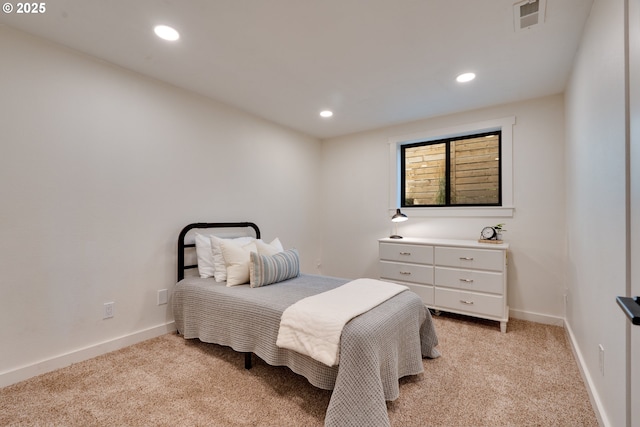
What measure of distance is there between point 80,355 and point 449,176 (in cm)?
417

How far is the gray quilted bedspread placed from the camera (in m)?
1.45

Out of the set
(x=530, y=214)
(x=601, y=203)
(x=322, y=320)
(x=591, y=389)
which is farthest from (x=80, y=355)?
(x=530, y=214)

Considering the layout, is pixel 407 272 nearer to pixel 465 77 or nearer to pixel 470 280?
pixel 470 280

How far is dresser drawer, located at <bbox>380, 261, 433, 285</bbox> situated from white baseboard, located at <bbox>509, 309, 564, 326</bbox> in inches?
38.8

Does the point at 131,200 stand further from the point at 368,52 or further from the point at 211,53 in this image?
the point at 368,52

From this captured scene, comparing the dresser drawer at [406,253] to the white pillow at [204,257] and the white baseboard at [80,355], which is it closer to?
the white pillow at [204,257]

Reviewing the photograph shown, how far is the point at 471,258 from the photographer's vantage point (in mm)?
2941

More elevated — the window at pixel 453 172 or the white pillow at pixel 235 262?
the window at pixel 453 172

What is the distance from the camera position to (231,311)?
2.17 meters

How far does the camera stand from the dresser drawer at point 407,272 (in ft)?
10.5

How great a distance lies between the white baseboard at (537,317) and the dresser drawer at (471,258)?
0.77 m

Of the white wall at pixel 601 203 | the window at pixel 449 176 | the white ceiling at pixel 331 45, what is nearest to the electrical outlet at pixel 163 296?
the white ceiling at pixel 331 45

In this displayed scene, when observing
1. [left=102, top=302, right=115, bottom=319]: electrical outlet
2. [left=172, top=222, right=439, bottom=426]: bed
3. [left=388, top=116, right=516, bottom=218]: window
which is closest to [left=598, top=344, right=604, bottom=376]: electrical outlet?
[left=172, top=222, right=439, bottom=426]: bed

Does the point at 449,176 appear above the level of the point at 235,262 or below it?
above
